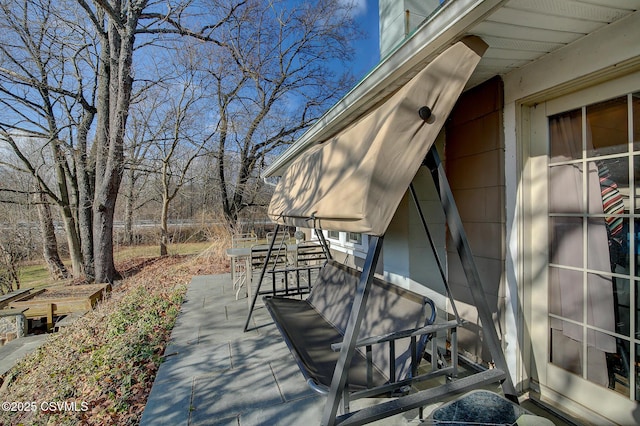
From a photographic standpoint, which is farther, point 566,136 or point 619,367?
point 566,136

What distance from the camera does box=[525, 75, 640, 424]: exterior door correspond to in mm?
1714

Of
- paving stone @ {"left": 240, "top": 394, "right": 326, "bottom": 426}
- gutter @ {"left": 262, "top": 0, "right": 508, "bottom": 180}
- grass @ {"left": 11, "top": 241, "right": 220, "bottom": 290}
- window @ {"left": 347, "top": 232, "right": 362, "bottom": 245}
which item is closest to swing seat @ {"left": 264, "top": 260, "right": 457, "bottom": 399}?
paving stone @ {"left": 240, "top": 394, "right": 326, "bottom": 426}

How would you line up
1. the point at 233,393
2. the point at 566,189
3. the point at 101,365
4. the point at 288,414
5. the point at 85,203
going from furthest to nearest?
the point at 85,203 → the point at 101,365 → the point at 233,393 → the point at 288,414 → the point at 566,189

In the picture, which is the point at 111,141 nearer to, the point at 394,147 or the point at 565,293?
the point at 394,147

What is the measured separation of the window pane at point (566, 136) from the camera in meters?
1.96

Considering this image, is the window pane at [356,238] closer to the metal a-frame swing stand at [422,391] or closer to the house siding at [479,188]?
the house siding at [479,188]

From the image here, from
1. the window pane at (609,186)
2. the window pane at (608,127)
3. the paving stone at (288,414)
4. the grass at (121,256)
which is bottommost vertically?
the grass at (121,256)

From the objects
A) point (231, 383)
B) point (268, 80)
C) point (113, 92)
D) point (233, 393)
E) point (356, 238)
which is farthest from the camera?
point (268, 80)

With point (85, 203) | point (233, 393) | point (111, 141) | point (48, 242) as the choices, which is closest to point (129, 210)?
point (48, 242)

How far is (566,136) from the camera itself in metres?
2.03

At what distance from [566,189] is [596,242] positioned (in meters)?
0.38

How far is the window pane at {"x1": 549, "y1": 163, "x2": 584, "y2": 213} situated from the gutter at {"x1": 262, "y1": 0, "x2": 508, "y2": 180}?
3.86ft

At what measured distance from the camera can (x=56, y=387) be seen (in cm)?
303

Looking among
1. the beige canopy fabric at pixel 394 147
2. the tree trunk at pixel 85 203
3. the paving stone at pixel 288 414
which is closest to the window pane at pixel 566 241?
the beige canopy fabric at pixel 394 147
